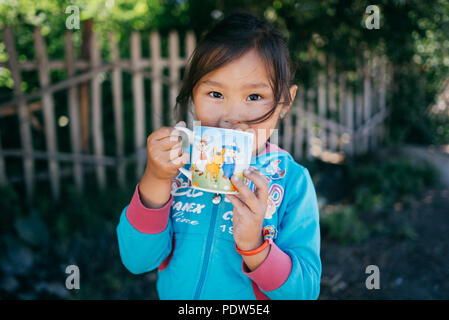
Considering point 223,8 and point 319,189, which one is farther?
point 223,8

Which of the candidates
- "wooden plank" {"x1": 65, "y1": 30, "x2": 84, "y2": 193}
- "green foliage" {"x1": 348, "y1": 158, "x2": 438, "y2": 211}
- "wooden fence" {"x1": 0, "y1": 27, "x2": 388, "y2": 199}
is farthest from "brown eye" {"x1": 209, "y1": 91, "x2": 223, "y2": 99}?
"green foliage" {"x1": 348, "y1": 158, "x2": 438, "y2": 211}

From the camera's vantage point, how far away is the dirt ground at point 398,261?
2.94 metres

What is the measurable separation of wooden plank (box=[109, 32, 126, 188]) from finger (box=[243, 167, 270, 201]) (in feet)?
11.8

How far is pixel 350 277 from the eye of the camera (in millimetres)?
Result: 3143

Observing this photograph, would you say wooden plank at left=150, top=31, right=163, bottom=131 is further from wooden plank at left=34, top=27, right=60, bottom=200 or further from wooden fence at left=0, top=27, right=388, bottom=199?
wooden plank at left=34, top=27, right=60, bottom=200

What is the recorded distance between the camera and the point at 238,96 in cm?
123

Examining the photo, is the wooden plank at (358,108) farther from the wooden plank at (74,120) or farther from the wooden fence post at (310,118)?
the wooden plank at (74,120)

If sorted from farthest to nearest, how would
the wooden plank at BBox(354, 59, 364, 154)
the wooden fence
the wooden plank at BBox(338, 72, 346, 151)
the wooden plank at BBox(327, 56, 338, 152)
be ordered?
the wooden plank at BBox(354, 59, 364, 154), the wooden plank at BBox(338, 72, 346, 151), the wooden plank at BBox(327, 56, 338, 152), the wooden fence

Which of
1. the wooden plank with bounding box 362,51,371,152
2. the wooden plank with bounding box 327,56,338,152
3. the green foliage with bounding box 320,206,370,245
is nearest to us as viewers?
the green foliage with bounding box 320,206,370,245

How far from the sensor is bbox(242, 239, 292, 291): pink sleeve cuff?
116 cm

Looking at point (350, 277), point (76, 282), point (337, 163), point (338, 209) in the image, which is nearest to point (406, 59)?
point (337, 163)

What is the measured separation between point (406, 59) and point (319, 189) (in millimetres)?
2777

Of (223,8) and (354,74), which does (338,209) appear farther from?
(223,8)
